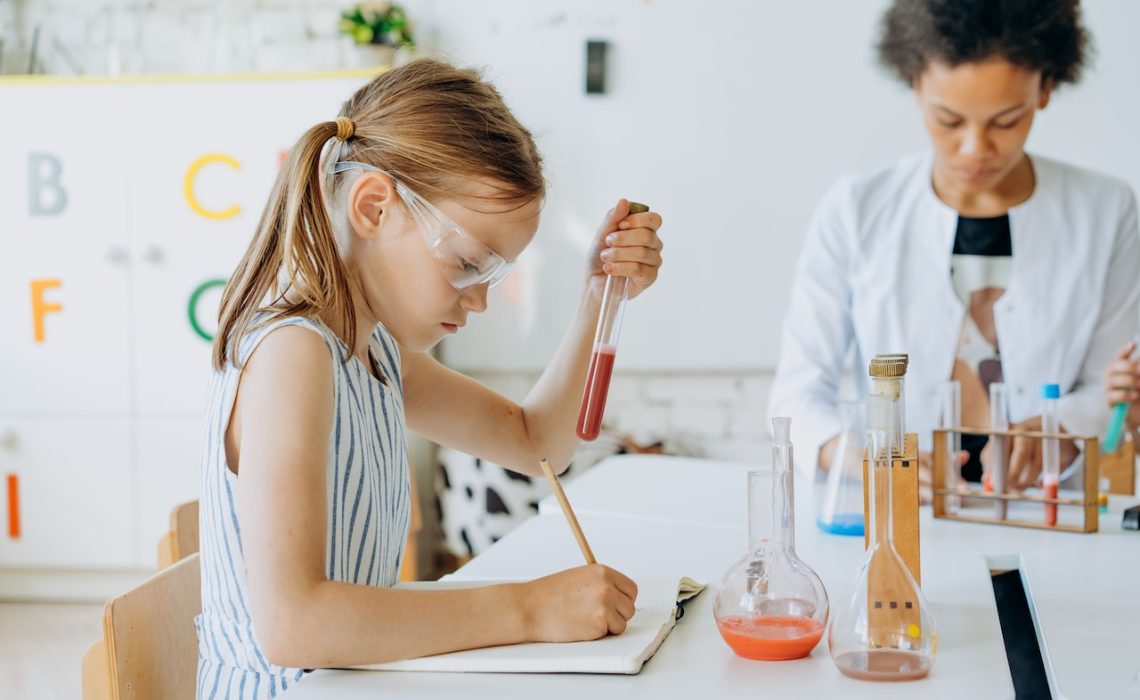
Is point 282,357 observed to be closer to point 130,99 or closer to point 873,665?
point 873,665

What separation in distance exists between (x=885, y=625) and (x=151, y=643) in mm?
699

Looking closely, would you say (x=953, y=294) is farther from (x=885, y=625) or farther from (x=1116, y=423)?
(x=885, y=625)

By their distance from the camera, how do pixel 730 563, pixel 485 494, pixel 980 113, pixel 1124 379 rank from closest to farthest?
1. pixel 730 563
2. pixel 1124 379
3. pixel 980 113
4. pixel 485 494

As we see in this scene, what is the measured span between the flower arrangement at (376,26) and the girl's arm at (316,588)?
2575 mm

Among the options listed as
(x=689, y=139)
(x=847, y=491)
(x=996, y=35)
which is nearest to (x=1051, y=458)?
(x=847, y=491)

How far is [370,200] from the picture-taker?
114cm

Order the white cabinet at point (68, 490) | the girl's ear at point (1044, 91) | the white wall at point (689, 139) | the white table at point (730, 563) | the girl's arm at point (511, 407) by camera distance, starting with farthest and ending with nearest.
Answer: the white cabinet at point (68, 490) → the white wall at point (689, 139) → the girl's ear at point (1044, 91) → the girl's arm at point (511, 407) → the white table at point (730, 563)

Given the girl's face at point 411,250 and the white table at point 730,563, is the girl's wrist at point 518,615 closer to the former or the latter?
the white table at point 730,563

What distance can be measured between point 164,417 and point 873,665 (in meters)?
2.89

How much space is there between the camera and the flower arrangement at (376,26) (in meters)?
3.45

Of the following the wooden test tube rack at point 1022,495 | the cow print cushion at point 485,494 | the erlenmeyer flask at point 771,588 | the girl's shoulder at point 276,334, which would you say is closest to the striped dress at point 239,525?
the girl's shoulder at point 276,334

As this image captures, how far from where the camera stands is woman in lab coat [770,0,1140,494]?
2.13m

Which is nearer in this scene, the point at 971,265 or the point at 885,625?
the point at 885,625

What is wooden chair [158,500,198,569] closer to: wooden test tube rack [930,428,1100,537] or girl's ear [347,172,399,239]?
girl's ear [347,172,399,239]
